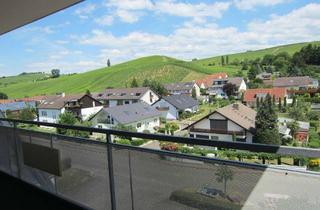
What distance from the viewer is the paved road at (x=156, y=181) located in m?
0.99

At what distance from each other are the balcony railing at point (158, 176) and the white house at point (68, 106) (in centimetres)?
2198

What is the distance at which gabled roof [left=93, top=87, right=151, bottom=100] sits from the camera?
78.6 ft

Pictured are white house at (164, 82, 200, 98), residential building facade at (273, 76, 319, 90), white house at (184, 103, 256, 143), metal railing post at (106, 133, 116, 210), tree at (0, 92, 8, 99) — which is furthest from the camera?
white house at (164, 82, 200, 98)

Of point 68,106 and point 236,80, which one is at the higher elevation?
point 236,80

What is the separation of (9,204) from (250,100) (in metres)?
16.5

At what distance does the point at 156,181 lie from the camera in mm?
1385

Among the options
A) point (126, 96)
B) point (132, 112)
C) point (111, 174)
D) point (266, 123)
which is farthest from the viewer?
point (126, 96)

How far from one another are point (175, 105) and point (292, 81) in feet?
25.0

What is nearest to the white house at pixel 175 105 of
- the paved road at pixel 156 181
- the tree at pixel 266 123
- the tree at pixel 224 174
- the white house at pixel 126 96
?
the white house at pixel 126 96

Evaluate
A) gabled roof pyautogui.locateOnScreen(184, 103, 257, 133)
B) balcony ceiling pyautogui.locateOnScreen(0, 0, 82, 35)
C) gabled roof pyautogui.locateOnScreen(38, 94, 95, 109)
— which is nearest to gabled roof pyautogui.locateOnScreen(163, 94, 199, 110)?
gabled roof pyautogui.locateOnScreen(184, 103, 257, 133)

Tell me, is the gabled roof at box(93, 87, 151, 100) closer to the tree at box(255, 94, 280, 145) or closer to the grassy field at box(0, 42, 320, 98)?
the grassy field at box(0, 42, 320, 98)

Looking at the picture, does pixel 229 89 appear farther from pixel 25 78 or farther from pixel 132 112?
pixel 25 78

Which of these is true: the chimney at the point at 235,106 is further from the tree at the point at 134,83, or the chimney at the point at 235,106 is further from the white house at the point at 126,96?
the tree at the point at 134,83

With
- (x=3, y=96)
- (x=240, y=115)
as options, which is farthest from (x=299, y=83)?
(x=3, y=96)
